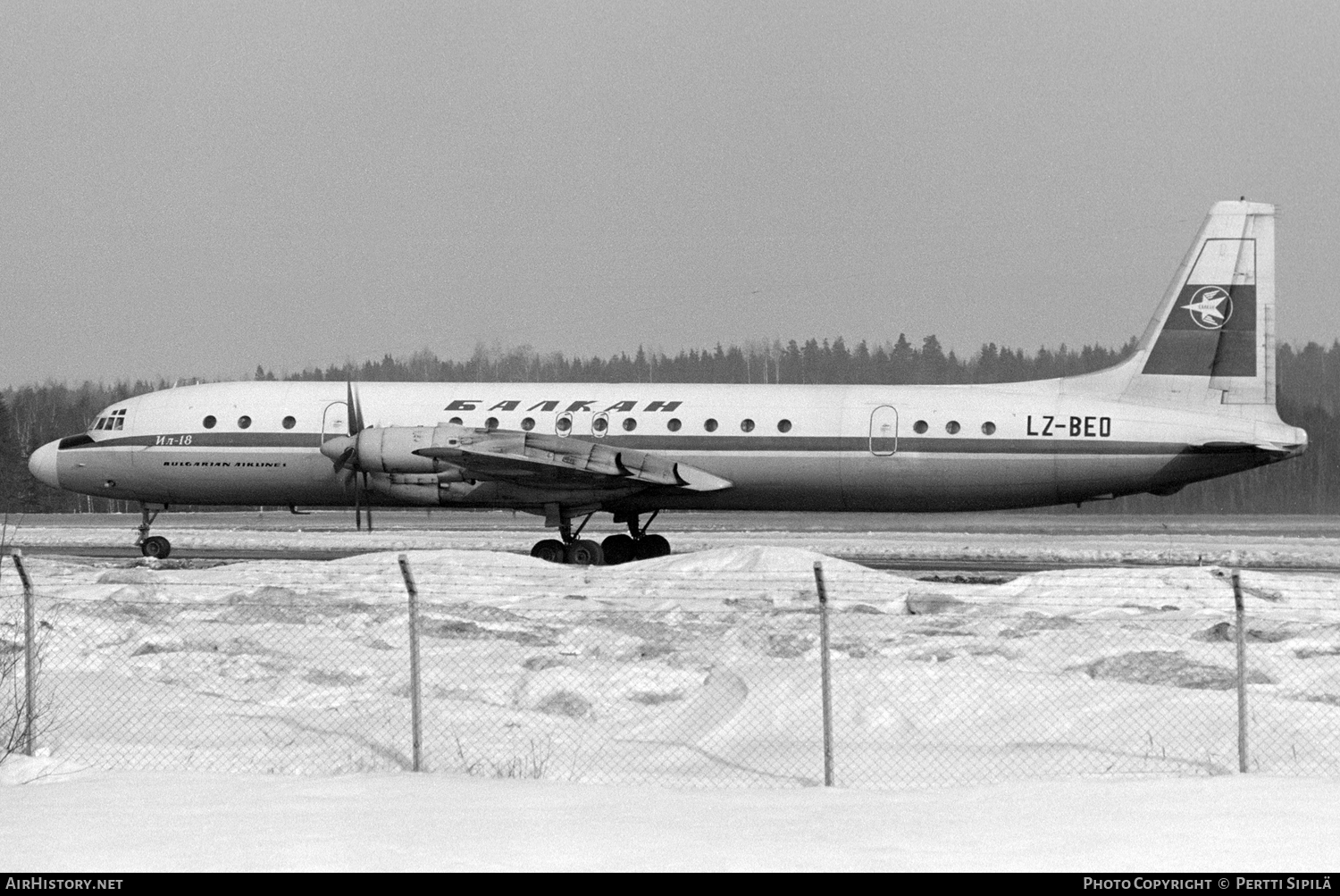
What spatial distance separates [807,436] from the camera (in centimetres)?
2986

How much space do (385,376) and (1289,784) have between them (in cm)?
3518

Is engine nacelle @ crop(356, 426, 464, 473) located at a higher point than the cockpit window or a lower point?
lower

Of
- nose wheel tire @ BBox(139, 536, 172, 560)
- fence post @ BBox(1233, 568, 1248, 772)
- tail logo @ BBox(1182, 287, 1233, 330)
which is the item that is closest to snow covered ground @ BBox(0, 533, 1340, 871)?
fence post @ BBox(1233, 568, 1248, 772)

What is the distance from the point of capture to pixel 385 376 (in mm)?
43000

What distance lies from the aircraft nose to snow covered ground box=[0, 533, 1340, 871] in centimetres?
949

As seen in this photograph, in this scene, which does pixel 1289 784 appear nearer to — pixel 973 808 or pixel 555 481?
pixel 973 808

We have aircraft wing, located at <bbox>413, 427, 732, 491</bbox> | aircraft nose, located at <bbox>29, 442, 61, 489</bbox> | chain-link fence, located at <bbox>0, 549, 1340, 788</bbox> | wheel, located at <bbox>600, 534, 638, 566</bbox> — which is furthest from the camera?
aircraft nose, located at <bbox>29, 442, 61, 489</bbox>

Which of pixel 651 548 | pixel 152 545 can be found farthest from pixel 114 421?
pixel 651 548

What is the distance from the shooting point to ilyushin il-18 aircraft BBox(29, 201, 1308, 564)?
29016mm

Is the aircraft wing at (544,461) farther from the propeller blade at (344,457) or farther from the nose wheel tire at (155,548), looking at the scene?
the nose wheel tire at (155,548)

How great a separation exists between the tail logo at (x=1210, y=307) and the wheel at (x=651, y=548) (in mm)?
12076

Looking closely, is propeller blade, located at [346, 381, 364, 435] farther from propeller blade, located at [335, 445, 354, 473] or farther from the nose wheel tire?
the nose wheel tire

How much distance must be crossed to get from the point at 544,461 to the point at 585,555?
2.32 m

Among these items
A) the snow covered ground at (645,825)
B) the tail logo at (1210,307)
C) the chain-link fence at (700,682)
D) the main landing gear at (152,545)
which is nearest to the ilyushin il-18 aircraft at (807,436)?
the tail logo at (1210,307)
